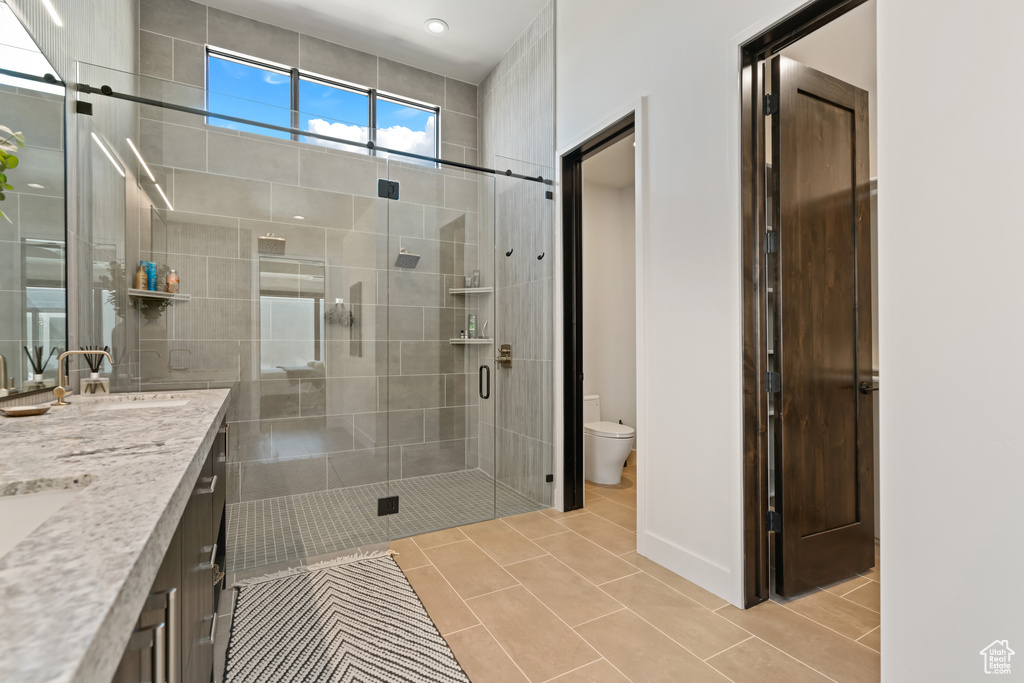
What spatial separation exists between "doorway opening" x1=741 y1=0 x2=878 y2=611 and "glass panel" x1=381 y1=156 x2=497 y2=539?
152 cm

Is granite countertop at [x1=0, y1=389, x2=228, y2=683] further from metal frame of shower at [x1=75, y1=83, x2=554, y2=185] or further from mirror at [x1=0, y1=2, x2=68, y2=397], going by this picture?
metal frame of shower at [x1=75, y1=83, x2=554, y2=185]

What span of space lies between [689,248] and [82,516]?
214cm

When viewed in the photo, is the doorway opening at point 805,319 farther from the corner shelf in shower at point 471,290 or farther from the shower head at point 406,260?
the shower head at point 406,260

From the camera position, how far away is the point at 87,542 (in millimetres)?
514

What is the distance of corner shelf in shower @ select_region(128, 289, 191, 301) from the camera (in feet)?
7.62

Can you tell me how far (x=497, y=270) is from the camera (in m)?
2.99

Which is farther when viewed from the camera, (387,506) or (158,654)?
(387,506)

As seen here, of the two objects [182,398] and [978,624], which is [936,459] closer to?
[978,624]

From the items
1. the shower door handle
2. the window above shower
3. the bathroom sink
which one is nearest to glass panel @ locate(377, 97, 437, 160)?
the window above shower

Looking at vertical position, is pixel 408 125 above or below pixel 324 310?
above

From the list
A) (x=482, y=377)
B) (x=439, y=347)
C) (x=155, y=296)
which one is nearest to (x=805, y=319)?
(x=482, y=377)

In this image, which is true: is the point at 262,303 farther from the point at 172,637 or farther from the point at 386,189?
the point at 172,637

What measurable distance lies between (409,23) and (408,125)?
0.82 meters

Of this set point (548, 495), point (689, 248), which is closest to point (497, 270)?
point (689, 248)
